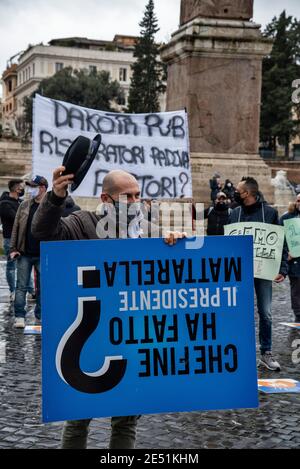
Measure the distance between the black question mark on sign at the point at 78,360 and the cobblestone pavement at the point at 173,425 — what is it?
3.74 ft

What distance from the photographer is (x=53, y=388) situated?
3.87 metres

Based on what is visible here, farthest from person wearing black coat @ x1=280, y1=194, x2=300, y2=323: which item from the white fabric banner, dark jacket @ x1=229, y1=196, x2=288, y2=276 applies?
dark jacket @ x1=229, y1=196, x2=288, y2=276

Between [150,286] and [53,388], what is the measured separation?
69cm

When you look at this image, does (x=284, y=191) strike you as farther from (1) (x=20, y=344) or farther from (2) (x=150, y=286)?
(2) (x=150, y=286)

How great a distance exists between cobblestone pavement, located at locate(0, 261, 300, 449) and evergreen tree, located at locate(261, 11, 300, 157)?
6032 cm

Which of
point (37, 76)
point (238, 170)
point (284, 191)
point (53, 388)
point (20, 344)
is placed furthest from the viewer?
point (37, 76)

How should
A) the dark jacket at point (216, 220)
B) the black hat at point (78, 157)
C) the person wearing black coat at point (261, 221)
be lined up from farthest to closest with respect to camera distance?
the dark jacket at point (216, 220), the person wearing black coat at point (261, 221), the black hat at point (78, 157)

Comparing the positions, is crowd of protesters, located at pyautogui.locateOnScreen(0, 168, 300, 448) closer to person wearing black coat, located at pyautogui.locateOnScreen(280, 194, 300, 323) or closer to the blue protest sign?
person wearing black coat, located at pyautogui.locateOnScreen(280, 194, 300, 323)

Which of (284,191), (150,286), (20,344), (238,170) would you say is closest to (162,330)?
(150,286)

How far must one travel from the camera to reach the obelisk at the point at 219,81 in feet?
58.0

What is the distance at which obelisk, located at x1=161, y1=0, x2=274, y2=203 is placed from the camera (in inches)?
696

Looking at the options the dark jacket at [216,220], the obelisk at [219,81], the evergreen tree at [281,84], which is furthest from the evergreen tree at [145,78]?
the dark jacket at [216,220]

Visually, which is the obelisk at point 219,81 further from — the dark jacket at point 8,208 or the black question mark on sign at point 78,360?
the black question mark on sign at point 78,360

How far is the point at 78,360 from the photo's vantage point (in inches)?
154
